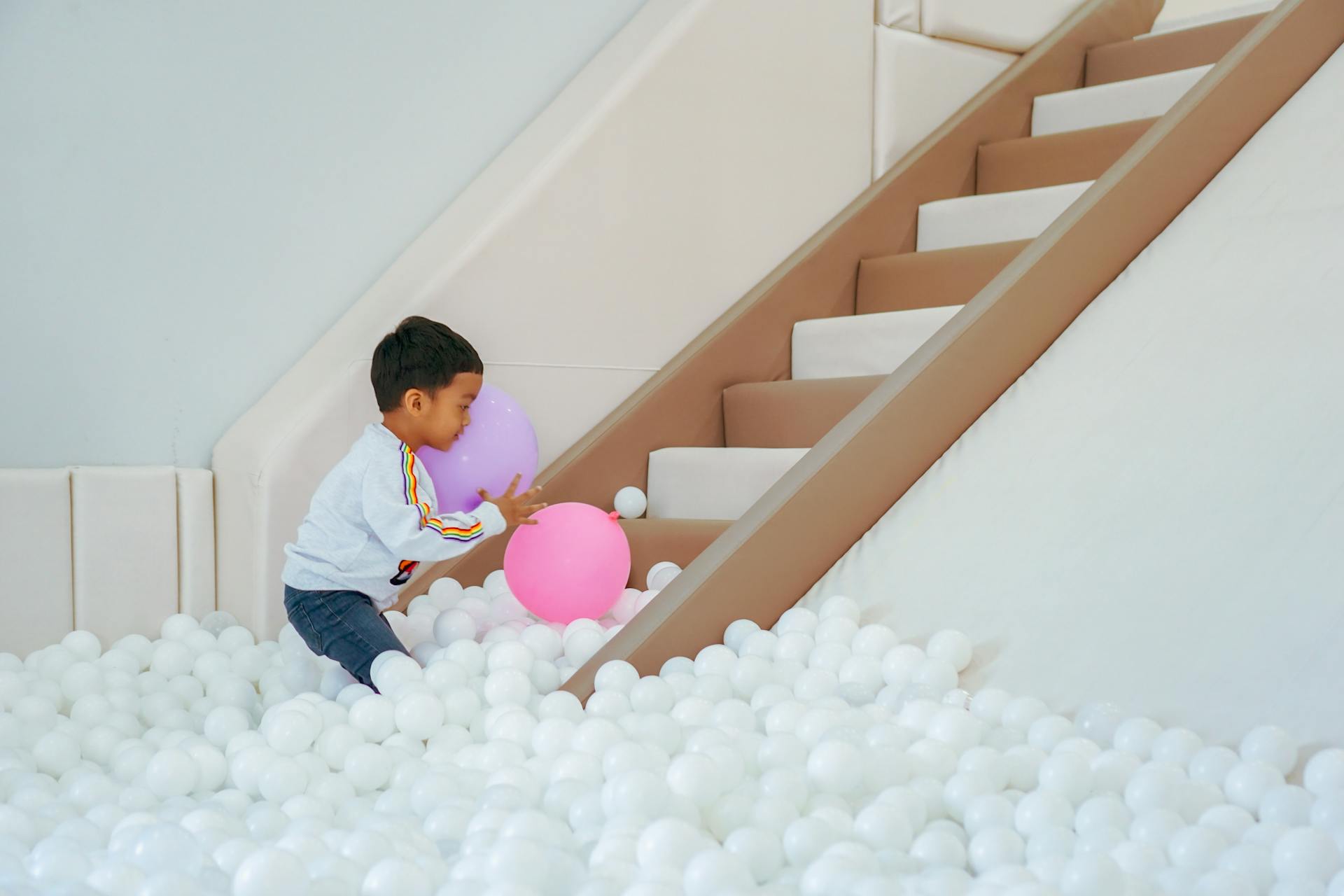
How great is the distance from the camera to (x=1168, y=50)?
3.12 m

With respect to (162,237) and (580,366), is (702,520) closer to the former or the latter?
(580,366)

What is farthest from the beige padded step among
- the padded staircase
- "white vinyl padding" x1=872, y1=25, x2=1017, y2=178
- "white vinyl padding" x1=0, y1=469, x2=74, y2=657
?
"white vinyl padding" x1=0, y1=469, x2=74, y2=657

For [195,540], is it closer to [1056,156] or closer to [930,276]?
[930,276]

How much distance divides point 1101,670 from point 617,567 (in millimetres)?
770

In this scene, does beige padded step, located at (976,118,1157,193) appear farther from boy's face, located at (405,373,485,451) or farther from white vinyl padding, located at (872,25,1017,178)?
boy's face, located at (405,373,485,451)

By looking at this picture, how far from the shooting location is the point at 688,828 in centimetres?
102

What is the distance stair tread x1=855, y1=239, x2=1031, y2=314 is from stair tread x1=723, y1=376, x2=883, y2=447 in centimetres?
33

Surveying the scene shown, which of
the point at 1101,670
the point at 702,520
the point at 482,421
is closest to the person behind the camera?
the point at 1101,670

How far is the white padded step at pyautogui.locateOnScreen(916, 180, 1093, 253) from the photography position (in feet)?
8.69

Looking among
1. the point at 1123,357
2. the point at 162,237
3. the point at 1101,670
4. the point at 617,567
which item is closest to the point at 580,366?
the point at 617,567

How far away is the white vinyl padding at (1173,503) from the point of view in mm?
1421

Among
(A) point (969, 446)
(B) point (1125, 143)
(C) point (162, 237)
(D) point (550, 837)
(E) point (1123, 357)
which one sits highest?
(B) point (1125, 143)

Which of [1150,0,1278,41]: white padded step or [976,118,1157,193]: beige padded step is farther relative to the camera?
[1150,0,1278,41]: white padded step

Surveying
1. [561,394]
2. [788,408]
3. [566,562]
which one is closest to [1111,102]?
[788,408]
